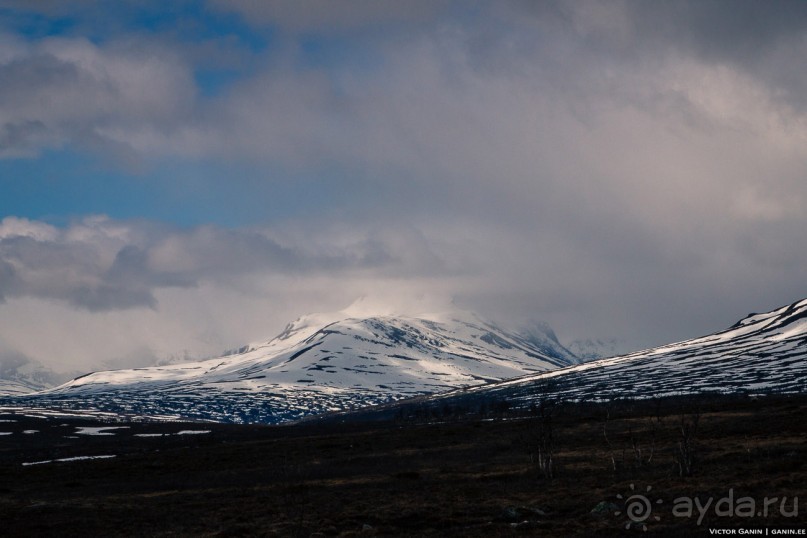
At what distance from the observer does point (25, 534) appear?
A: 5150 centimetres
